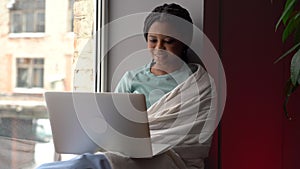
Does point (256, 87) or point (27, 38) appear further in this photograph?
point (256, 87)

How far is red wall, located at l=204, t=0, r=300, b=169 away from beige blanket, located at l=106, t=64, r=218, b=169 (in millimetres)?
178

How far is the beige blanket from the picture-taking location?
1.95 metres

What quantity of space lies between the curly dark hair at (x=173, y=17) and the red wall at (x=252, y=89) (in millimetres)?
80

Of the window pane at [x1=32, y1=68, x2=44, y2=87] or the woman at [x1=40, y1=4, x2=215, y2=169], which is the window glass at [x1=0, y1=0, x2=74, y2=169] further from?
the woman at [x1=40, y1=4, x2=215, y2=169]

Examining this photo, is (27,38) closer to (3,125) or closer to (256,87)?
(3,125)

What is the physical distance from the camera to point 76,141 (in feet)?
5.78

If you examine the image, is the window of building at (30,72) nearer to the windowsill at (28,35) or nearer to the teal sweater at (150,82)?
the windowsill at (28,35)

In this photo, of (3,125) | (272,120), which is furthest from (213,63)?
(3,125)

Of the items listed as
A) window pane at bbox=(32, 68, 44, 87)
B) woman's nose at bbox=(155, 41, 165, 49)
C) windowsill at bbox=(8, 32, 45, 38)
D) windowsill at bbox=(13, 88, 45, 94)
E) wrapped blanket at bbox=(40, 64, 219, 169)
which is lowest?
wrapped blanket at bbox=(40, 64, 219, 169)

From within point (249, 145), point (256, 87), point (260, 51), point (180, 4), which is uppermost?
point (180, 4)

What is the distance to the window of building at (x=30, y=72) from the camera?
210 centimetres

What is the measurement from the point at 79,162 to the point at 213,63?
0.85 metres

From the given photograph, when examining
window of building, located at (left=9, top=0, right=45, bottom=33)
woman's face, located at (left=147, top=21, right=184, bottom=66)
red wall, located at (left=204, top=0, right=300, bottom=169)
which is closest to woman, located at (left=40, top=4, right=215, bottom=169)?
woman's face, located at (left=147, top=21, right=184, bottom=66)

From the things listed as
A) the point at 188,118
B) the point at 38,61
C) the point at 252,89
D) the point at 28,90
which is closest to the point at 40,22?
the point at 38,61
